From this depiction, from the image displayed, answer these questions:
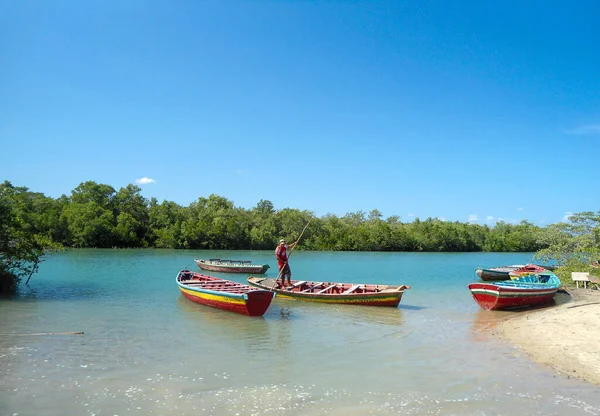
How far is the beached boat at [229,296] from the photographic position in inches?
575

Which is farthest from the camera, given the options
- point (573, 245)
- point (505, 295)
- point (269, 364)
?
point (573, 245)

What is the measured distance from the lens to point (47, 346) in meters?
10.8

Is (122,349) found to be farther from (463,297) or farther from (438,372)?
(463,297)

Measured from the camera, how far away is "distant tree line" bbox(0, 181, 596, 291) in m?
65.2

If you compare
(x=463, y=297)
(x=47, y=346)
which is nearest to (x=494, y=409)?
(x=47, y=346)

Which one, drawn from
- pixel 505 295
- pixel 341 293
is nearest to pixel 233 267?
pixel 341 293

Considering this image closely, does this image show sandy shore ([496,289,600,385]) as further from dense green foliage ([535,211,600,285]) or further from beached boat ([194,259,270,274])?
beached boat ([194,259,270,274])

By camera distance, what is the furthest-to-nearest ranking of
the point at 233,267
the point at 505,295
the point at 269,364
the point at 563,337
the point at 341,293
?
1. the point at 233,267
2. the point at 341,293
3. the point at 505,295
4. the point at 563,337
5. the point at 269,364

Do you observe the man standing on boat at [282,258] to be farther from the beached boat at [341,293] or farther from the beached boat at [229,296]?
the beached boat at [229,296]

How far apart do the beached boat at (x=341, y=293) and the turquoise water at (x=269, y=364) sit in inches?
18.6

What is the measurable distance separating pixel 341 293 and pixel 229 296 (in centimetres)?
471

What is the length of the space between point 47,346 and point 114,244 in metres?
61.3

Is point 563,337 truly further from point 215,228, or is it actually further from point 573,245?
point 215,228

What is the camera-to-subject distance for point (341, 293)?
17.5 m
